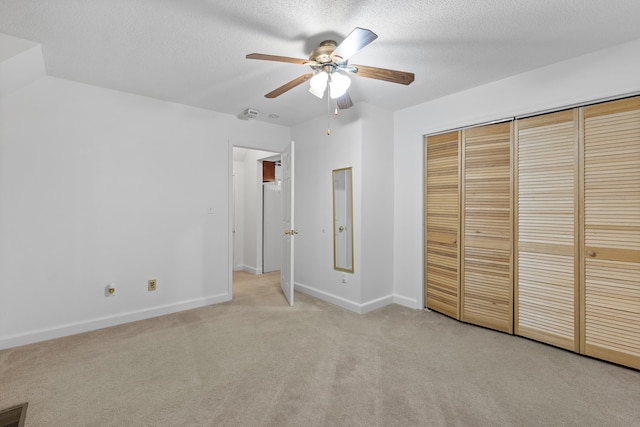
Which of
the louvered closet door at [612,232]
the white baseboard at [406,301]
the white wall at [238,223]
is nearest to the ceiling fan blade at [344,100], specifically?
the louvered closet door at [612,232]

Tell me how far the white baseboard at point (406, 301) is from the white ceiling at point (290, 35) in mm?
2439

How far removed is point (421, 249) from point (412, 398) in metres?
1.91

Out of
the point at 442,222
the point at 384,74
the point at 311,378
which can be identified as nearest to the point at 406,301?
the point at 442,222

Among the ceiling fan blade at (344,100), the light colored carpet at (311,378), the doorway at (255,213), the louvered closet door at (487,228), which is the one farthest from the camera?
the doorway at (255,213)

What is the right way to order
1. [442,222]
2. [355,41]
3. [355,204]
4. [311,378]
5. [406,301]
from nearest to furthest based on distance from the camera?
1. [355,41]
2. [311,378]
3. [442,222]
4. [355,204]
5. [406,301]

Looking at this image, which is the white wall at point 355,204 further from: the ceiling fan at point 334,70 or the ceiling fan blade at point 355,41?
the ceiling fan blade at point 355,41

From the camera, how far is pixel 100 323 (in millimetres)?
3066

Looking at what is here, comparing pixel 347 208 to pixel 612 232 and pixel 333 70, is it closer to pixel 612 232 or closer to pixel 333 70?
pixel 333 70

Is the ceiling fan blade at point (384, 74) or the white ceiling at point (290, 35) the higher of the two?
the white ceiling at point (290, 35)

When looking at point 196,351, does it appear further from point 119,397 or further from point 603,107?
point 603,107

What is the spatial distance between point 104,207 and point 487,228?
393 centimetres

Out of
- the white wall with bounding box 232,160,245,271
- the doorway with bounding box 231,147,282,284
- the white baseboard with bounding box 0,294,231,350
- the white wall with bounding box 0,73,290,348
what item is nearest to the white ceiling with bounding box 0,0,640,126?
the white wall with bounding box 0,73,290,348

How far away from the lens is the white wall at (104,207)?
271 cm

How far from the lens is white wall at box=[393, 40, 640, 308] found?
2.32m
